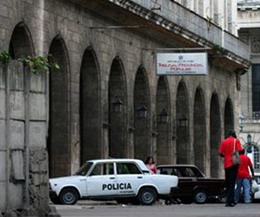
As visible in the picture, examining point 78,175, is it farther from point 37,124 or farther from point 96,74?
point 37,124

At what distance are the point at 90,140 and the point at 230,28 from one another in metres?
24.2

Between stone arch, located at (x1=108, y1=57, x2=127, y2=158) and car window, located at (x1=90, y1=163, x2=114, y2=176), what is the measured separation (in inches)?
409

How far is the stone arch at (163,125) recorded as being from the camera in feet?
170

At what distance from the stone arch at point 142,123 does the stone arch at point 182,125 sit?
531cm

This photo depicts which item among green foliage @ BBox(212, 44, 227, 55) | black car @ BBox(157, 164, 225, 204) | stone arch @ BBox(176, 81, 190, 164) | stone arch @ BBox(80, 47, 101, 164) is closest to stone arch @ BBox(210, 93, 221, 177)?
green foliage @ BBox(212, 44, 227, 55)

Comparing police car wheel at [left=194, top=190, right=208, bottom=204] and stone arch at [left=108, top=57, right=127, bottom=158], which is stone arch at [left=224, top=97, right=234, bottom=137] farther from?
police car wheel at [left=194, top=190, right=208, bottom=204]

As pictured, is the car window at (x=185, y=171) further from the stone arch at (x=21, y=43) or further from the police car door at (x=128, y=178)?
the stone arch at (x=21, y=43)

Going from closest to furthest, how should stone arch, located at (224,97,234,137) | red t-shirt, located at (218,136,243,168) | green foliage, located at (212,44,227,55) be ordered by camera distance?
red t-shirt, located at (218,136,243,168) < green foliage, located at (212,44,227,55) < stone arch, located at (224,97,234,137)

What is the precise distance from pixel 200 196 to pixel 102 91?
5473 millimetres

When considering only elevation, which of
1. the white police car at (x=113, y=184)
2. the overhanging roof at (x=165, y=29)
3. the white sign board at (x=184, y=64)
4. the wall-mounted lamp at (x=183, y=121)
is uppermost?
the overhanging roof at (x=165, y=29)

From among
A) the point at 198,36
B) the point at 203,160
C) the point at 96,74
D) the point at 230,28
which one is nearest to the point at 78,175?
the point at 96,74

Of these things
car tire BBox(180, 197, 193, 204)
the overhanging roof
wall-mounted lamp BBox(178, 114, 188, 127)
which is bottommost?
car tire BBox(180, 197, 193, 204)

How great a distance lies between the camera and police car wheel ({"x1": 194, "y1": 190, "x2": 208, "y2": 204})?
1564 inches

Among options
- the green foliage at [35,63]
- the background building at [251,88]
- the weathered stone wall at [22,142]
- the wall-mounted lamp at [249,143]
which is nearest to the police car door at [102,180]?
the weathered stone wall at [22,142]
